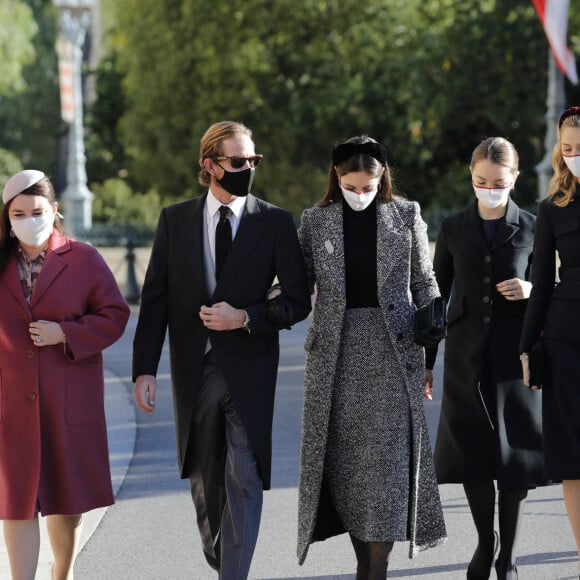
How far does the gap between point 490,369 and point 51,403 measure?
6.30 ft

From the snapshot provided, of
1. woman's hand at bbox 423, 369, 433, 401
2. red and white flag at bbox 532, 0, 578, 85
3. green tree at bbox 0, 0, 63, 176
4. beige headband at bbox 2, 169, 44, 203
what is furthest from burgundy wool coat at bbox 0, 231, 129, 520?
green tree at bbox 0, 0, 63, 176

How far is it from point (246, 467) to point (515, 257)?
1.57 m

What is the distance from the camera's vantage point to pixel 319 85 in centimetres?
3631

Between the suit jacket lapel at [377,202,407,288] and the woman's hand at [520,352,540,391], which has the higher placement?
the suit jacket lapel at [377,202,407,288]

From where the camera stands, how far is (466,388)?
5.98 metres

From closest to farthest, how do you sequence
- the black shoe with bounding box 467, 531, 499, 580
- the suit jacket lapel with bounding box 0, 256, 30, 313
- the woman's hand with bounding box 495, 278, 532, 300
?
the suit jacket lapel with bounding box 0, 256, 30, 313 → the black shoe with bounding box 467, 531, 499, 580 → the woman's hand with bounding box 495, 278, 532, 300

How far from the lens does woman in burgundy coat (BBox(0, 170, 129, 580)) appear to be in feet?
16.9

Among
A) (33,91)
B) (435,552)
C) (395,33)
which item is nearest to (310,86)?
(395,33)

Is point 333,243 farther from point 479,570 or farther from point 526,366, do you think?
point 479,570

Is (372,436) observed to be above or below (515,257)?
below

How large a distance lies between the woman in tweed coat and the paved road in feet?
2.47

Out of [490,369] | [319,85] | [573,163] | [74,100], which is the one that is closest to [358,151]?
[573,163]

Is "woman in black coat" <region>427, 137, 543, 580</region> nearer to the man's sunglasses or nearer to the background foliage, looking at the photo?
the man's sunglasses

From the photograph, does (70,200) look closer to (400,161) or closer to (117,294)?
(400,161)
